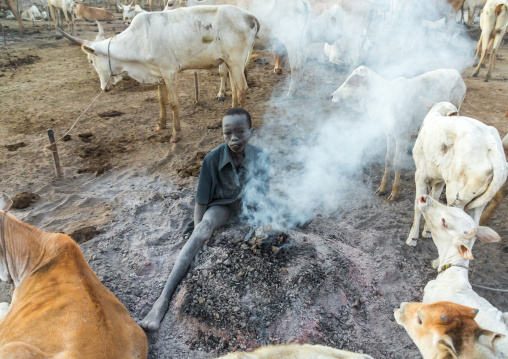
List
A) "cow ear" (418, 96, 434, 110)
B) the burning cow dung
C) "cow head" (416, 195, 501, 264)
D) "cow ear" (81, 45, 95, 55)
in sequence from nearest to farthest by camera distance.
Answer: "cow head" (416, 195, 501, 264) < the burning cow dung < "cow ear" (418, 96, 434, 110) < "cow ear" (81, 45, 95, 55)

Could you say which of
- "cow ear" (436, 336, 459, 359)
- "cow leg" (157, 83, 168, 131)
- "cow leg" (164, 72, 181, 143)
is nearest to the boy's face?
"cow ear" (436, 336, 459, 359)

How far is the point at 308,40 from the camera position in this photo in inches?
372

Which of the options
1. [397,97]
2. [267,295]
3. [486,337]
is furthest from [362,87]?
[486,337]

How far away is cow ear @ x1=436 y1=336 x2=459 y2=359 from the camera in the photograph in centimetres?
189

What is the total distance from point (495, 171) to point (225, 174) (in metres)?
2.56

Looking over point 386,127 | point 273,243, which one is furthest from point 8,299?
point 386,127

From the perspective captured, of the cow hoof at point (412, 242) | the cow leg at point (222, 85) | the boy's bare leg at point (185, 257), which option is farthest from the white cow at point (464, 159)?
the cow leg at point (222, 85)

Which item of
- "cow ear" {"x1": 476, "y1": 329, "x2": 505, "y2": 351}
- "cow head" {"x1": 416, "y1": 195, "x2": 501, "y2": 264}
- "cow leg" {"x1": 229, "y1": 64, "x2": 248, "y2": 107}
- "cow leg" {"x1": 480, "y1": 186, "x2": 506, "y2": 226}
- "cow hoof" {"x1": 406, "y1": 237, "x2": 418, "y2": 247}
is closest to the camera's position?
"cow ear" {"x1": 476, "y1": 329, "x2": 505, "y2": 351}

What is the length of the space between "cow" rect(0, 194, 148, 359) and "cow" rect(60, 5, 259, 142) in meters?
4.22

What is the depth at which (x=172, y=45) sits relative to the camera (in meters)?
6.41

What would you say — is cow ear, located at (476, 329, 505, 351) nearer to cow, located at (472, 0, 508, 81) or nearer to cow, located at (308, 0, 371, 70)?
cow, located at (308, 0, 371, 70)

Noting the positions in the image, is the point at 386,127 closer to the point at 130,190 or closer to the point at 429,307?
the point at 429,307

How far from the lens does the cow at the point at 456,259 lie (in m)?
2.69

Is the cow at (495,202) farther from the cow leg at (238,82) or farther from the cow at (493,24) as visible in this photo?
the cow at (493,24)
